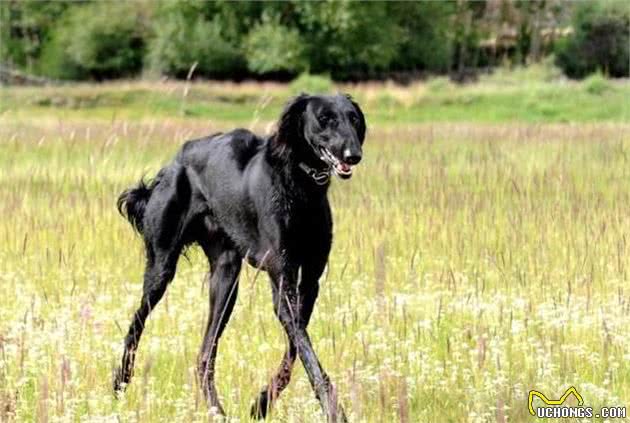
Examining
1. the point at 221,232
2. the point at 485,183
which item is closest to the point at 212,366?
the point at 221,232

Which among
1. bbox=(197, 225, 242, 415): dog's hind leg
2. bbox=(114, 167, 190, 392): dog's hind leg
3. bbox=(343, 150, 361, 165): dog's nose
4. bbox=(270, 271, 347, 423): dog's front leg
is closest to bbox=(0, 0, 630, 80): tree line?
bbox=(114, 167, 190, 392): dog's hind leg

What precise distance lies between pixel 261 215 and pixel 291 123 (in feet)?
1.51

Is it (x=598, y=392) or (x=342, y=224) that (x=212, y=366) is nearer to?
(x=598, y=392)

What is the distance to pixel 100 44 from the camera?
6016cm

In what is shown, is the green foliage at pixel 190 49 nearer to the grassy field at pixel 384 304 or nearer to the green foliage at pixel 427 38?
the green foliage at pixel 427 38

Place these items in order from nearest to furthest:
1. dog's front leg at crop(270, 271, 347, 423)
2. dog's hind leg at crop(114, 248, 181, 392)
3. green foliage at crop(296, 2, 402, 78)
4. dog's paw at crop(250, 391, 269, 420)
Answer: dog's front leg at crop(270, 271, 347, 423)
dog's paw at crop(250, 391, 269, 420)
dog's hind leg at crop(114, 248, 181, 392)
green foliage at crop(296, 2, 402, 78)

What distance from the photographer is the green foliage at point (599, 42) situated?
184ft

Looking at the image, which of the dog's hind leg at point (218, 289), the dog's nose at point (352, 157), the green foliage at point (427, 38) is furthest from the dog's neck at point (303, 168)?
the green foliage at point (427, 38)

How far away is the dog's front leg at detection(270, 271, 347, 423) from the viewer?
16.5 feet

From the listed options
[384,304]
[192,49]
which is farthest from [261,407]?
[192,49]

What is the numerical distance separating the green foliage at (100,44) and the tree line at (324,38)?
48 millimetres

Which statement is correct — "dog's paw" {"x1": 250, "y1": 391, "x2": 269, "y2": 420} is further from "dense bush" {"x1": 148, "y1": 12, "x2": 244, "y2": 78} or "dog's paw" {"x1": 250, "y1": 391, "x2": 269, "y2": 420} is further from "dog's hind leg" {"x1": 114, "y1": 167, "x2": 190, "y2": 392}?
"dense bush" {"x1": 148, "y1": 12, "x2": 244, "y2": 78}

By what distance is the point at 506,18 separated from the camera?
214 feet

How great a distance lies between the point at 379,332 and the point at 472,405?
0.93m
